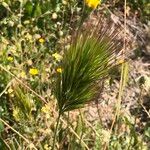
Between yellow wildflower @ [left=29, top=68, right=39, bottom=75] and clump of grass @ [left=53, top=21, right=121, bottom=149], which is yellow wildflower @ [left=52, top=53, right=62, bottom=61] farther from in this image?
clump of grass @ [left=53, top=21, right=121, bottom=149]

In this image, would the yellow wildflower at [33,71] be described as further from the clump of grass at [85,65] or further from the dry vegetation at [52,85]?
the clump of grass at [85,65]

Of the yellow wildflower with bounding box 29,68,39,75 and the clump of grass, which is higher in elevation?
the yellow wildflower with bounding box 29,68,39,75

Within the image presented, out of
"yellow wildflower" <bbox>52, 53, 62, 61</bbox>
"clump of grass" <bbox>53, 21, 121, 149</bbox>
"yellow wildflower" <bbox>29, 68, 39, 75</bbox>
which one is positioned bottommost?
"clump of grass" <bbox>53, 21, 121, 149</bbox>

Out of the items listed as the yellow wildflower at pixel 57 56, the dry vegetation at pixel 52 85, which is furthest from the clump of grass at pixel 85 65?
the yellow wildflower at pixel 57 56

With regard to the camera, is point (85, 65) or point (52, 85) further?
point (52, 85)

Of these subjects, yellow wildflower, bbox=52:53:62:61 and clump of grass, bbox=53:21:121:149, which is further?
yellow wildflower, bbox=52:53:62:61

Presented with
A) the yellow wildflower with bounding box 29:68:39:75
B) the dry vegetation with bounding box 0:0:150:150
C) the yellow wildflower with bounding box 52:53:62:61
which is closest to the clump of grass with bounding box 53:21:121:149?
the dry vegetation with bounding box 0:0:150:150

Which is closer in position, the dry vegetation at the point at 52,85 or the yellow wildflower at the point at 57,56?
the dry vegetation at the point at 52,85

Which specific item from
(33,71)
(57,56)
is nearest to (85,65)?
(33,71)

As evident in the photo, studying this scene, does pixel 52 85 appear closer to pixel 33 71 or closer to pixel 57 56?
pixel 33 71

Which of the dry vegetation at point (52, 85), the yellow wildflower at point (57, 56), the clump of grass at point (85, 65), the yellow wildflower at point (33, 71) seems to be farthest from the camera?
the yellow wildflower at point (57, 56)

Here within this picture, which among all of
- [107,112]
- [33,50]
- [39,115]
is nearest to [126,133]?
[107,112]
